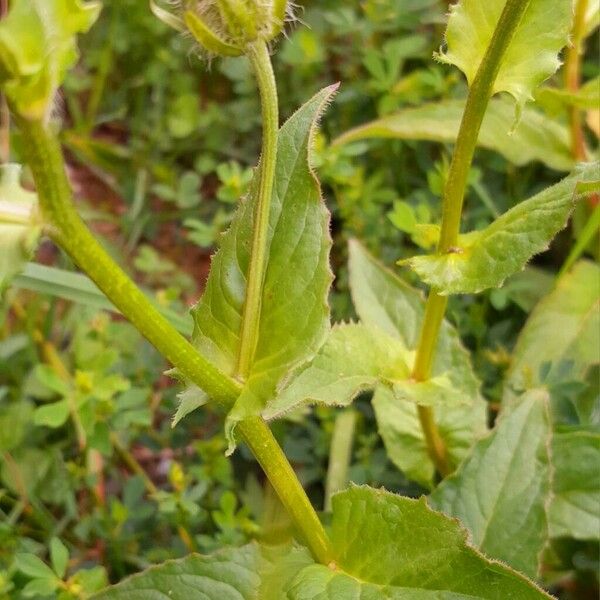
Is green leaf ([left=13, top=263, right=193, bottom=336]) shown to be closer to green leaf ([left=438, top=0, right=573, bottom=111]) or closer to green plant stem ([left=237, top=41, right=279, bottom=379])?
green plant stem ([left=237, top=41, right=279, bottom=379])

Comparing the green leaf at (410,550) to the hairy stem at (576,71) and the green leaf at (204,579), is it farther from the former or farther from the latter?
the hairy stem at (576,71)

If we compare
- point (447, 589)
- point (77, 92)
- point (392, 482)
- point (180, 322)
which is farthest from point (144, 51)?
point (447, 589)

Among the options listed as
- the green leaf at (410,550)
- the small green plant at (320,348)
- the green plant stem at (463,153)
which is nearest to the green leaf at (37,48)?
the small green plant at (320,348)

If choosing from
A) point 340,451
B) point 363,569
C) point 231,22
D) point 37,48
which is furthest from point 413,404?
point 37,48

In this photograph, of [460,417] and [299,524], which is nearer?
[299,524]

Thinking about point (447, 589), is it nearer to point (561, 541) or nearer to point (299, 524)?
point (299, 524)

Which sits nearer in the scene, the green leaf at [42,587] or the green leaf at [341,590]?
the green leaf at [341,590]

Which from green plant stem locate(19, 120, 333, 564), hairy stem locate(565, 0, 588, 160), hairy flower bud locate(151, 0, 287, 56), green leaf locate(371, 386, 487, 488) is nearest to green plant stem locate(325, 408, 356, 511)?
green leaf locate(371, 386, 487, 488)
